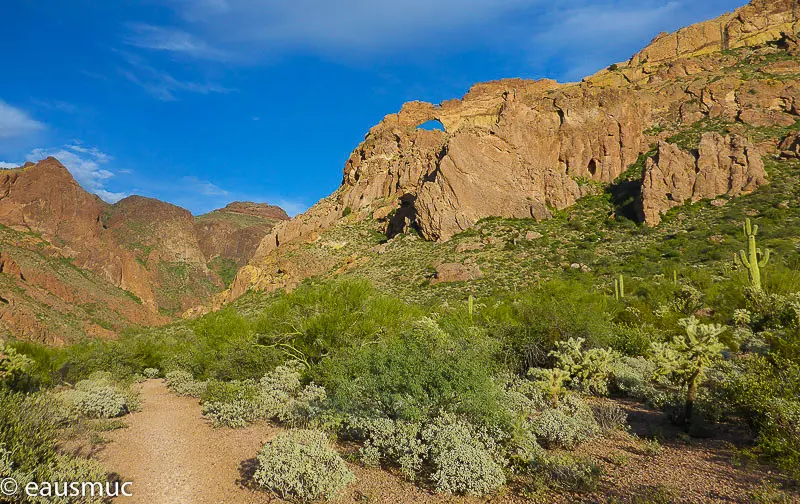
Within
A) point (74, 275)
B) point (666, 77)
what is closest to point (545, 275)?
point (666, 77)

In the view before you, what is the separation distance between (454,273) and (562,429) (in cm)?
3182

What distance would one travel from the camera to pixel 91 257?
110812 mm

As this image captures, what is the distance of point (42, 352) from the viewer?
21594mm

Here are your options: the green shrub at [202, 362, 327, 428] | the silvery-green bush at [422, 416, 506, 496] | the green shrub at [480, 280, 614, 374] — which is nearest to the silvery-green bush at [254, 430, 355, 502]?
the silvery-green bush at [422, 416, 506, 496]

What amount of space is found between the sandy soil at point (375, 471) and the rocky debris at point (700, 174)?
44.1 m

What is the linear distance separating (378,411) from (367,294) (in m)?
7.49

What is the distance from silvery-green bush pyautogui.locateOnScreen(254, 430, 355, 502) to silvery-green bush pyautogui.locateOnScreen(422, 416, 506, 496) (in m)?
1.49

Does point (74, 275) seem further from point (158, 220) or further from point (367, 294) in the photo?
point (367, 294)

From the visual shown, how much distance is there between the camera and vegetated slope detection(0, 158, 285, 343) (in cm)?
7200

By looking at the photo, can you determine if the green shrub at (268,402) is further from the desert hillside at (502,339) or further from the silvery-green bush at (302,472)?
the silvery-green bush at (302,472)

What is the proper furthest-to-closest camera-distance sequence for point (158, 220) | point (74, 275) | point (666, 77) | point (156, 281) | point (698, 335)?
point (158, 220) < point (156, 281) < point (74, 275) < point (666, 77) < point (698, 335)

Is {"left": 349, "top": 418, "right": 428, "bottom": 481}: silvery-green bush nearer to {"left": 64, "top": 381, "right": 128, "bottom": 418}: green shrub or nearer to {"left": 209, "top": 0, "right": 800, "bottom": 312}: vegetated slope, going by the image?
{"left": 64, "top": 381, "right": 128, "bottom": 418}: green shrub

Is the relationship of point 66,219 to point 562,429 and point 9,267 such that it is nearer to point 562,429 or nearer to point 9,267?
point 9,267

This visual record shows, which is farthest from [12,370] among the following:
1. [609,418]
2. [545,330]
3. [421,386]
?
[545,330]
